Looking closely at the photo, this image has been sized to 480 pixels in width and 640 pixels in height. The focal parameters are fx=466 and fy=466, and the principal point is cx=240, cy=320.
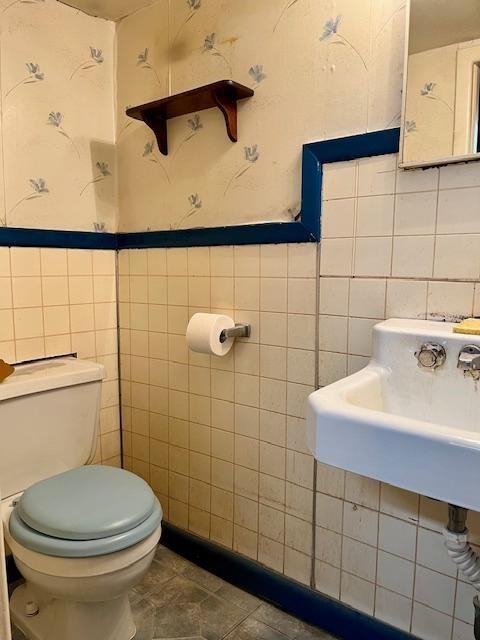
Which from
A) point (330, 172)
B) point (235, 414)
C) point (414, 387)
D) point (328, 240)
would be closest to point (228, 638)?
point (235, 414)

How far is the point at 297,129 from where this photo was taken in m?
1.38

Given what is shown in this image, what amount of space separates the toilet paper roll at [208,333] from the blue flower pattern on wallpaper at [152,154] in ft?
1.99

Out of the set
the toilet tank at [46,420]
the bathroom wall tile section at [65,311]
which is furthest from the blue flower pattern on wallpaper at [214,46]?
the toilet tank at [46,420]

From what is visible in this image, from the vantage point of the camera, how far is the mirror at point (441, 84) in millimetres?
1069

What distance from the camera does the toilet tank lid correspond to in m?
1.39

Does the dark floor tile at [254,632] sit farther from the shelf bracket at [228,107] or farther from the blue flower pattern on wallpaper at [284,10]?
the blue flower pattern on wallpaper at [284,10]

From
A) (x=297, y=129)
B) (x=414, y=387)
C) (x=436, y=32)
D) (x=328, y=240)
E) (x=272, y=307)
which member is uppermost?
(x=436, y=32)

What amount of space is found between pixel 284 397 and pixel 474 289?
0.63 m

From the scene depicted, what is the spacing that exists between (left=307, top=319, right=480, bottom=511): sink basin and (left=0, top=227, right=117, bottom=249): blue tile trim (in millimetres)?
1180

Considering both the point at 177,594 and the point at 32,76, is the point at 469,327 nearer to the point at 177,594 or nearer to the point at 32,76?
the point at 177,594

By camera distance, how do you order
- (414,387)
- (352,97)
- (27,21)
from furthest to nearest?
(27,21)
(352,97)
(414,387)

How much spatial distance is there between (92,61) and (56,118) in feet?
0.96

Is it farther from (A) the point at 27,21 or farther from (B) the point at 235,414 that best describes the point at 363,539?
(A) the point at 27,21

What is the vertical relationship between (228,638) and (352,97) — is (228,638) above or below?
below
